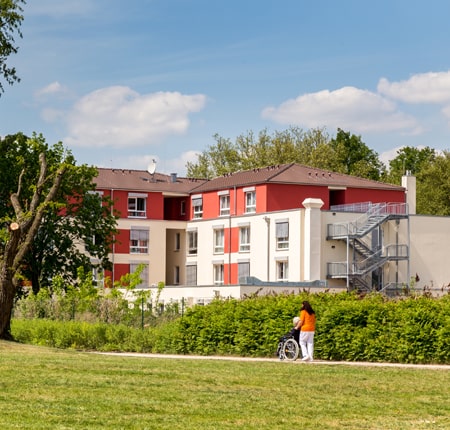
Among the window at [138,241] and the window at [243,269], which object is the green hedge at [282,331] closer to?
the window at [243,269]

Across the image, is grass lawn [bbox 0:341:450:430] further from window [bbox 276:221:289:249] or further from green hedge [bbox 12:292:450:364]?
window [bbox 276:221:289:249]

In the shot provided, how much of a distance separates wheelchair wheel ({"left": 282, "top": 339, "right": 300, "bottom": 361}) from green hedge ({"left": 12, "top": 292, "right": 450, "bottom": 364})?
1635 mm

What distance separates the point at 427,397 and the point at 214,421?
17.2ft

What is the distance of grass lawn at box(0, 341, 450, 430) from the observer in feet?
52.9

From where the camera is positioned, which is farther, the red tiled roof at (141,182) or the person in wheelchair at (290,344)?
the red tiled roof at (141,182)

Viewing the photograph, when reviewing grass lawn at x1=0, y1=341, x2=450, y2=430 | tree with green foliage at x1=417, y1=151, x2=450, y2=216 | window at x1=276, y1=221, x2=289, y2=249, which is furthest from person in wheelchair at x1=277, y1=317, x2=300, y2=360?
tree with green foliage at x1=417, y1=151, x2=450, y2=216

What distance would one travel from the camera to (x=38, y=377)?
21.2 meters

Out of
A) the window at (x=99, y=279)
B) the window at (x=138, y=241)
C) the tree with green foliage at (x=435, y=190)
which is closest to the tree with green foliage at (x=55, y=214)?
the window at (x=99, y=279)

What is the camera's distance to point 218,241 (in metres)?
85.8

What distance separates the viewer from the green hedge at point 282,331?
31.0 meters

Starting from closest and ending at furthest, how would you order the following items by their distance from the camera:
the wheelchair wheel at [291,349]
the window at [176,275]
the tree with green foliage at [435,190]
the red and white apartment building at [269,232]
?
the wheelchair wheel at [291,349], the red and white apartment building at [269,232], the window at [176,275], the tree with green foliage at [435,190]

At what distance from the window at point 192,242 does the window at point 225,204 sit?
3.44 metres

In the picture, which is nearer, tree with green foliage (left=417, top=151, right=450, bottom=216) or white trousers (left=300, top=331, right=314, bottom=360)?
white trousers (left=300, top=331, right=314, bottom=360)

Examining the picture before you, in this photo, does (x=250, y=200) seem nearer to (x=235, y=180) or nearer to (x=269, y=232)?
(x=235, y=180)
